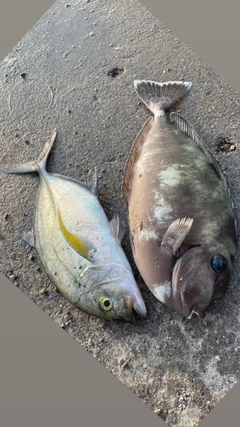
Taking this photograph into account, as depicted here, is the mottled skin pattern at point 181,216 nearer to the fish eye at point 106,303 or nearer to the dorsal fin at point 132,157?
the dorsal fin at point 132,157

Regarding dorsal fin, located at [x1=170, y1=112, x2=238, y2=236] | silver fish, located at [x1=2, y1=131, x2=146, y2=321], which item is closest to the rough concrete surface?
silver fish, located at [x1=2, y1=131, x2=146, y2=321]

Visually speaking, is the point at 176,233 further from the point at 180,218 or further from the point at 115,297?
the point at 115,297

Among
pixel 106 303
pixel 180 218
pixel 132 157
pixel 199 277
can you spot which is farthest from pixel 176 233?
pixel 132 157

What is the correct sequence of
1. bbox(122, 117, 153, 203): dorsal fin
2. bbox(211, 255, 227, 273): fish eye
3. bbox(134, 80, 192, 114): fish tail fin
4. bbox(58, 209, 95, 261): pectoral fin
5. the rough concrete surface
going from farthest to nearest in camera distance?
bbox(134, 80, 192, 114): fish tail fin, bbox(122, 117, 153, 203): dorsal fin, bbox(58, 209, 95, 261): pectoral fin, the rough concrete surface, bbox(211, 255, 227, 273): fish eye

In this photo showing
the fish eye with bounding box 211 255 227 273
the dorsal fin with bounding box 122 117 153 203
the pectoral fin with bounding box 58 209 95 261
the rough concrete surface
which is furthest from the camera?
the dorsal fin with bounding box 122 117 153 203

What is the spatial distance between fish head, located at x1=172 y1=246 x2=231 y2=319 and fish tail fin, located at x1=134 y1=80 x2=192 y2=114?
126 centimetres

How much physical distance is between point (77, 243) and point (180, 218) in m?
0.70

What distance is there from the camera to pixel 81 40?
398cm

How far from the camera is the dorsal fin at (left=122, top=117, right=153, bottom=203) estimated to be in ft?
10.2

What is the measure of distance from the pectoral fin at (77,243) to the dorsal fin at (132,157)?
46 cm

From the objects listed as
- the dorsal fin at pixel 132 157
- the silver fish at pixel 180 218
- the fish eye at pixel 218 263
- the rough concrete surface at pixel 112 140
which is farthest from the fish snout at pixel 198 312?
the dorsal fin at pixel 132 157

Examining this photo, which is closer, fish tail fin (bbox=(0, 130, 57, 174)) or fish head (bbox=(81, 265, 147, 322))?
fish head (bbox=(81, 265, 147, 322))

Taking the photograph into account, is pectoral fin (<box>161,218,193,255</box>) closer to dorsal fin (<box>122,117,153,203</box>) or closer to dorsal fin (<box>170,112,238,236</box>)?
dorsal fin (<box>170,112,238,236</box>)

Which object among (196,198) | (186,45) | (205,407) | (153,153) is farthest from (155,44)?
(205,407)
